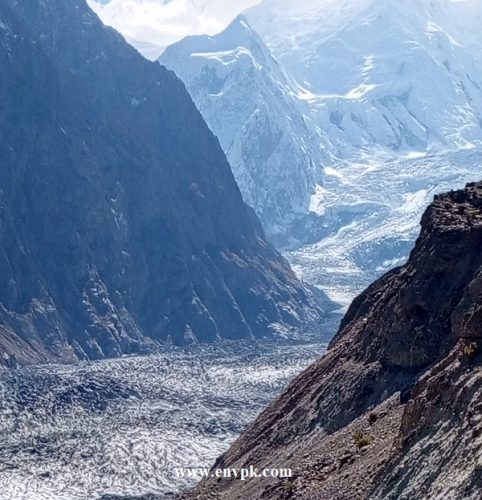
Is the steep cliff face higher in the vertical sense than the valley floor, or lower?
higher

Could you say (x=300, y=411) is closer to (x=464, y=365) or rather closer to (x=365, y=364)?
(x=365, y=364)

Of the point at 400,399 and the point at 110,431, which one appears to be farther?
the point at 110,431

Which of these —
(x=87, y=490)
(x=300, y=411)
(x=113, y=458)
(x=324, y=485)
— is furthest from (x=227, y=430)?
(x=324, y=485)

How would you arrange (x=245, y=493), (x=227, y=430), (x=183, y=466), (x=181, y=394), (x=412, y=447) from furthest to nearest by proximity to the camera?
(x=181, y=394) → (x=227, y=430) → (x=183, y=466) → (x=245, y=493) → (x=412, y=447)

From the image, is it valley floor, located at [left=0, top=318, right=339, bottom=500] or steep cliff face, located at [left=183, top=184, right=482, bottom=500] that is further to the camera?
valley floor, located at [left=0, top=318, right=339, bottom=500]

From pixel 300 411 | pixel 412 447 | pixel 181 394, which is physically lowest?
pixel 181 394

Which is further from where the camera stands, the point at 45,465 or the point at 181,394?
the point at 181,394

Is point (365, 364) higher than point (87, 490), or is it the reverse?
point (365, 364)

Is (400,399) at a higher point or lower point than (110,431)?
higher
